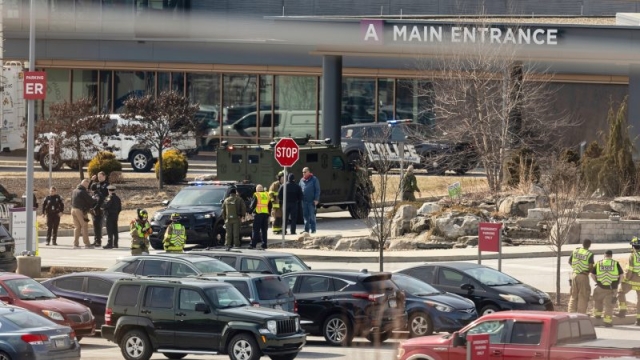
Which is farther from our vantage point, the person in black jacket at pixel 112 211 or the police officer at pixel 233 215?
the person in black jacket at pixel 112 211

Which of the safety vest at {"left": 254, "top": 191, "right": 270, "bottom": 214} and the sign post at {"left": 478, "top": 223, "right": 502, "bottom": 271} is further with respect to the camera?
the safety vest at {"left": 254, "top": 191, "right": 270, "bottom": 214}

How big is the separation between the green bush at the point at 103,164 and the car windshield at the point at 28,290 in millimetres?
22751

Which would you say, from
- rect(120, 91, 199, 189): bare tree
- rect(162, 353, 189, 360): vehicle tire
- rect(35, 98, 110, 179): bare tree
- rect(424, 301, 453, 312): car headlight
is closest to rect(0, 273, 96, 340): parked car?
rect(162, 353, 189, 360): vehicle tire

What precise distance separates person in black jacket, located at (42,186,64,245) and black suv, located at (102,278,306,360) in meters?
14.0

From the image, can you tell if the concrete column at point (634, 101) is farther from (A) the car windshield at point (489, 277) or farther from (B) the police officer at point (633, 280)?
(A) the car windshield at point (489, 277)

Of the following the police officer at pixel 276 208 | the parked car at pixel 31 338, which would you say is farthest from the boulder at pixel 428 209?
the parked car at pixel 31 338

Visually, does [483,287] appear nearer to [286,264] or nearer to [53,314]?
[286,264]

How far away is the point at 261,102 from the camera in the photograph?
2254 inches

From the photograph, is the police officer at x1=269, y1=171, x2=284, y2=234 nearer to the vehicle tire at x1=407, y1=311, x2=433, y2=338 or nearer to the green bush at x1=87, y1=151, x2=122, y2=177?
the green bush at x1=87, y1=151, x2=122, y2=177

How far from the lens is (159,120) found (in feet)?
145

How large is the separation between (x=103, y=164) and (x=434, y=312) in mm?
24067

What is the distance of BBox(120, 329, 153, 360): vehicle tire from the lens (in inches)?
755

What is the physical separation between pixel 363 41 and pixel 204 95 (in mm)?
15279

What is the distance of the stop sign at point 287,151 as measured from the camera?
32.5m
